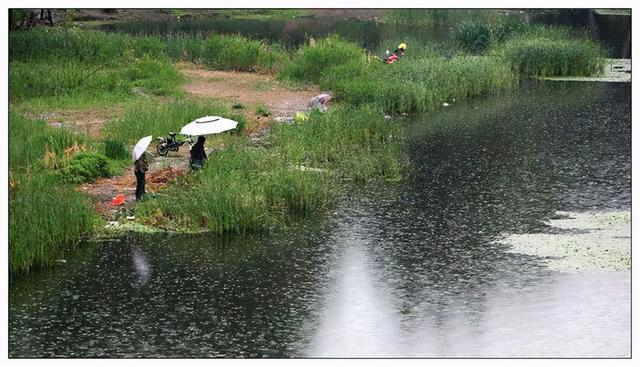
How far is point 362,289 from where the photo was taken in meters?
15.6

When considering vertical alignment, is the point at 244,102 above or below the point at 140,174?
below

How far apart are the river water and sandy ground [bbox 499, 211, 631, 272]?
0.31 metres

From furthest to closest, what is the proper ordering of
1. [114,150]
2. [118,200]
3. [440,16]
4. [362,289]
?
[440,16] < [114,150] < [118,200] < [362,289]

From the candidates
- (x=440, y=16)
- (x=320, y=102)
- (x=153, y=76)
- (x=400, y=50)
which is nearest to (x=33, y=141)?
(x=320, y=102)

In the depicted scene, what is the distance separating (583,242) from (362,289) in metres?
4.26

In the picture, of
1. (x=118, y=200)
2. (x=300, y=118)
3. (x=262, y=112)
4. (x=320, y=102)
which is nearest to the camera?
(x=118, y=200)

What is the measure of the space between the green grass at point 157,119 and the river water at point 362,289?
18.0ft

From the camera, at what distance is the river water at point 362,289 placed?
13617 mm

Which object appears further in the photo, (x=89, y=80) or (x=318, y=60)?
(x=318, y=60)

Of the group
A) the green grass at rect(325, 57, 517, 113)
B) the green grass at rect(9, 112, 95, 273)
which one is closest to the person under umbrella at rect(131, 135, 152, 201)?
the green grass at rect(9, 112, 95, 273)

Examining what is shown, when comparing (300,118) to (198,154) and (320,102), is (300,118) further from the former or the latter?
(198,154)

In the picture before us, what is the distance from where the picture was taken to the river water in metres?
13.6

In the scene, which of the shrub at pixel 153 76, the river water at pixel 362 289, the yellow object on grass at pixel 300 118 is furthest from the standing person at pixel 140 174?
the shrub at pixel 153 76
